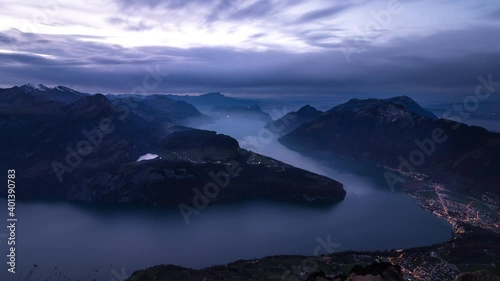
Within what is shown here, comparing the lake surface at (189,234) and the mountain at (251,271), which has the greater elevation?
the mountain at (251,271)

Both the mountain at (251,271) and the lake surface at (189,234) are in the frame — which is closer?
the mountain at (251,271)

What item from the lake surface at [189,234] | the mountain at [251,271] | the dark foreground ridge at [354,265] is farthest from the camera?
the lake surface at [189,234]

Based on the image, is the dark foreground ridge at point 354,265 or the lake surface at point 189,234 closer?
the dark foreground ridge at point 354,265

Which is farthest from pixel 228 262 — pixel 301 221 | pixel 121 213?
pixel 121 213

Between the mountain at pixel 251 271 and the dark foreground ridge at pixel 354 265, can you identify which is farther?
the dark foreground ridge at pixel 354 265

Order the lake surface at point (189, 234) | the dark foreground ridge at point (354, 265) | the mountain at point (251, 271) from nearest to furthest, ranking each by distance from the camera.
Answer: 1. the mountain at point (251, 271)
2. the dark foreground ridge at point (354, 265)
3. the lake surface at point (189, 234)

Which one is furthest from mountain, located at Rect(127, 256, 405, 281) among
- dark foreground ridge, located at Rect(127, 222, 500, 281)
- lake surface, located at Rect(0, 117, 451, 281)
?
lake surface, located at Rect(0, 117, 451, 281)

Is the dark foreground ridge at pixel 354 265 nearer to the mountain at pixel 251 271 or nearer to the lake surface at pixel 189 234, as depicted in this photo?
the mountain at pixel 251 271

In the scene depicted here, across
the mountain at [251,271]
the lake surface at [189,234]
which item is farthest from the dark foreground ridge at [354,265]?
the lake surface at [189,234]
